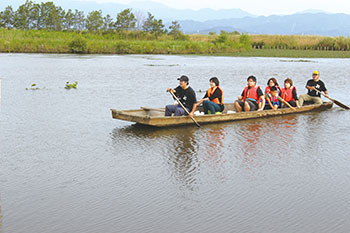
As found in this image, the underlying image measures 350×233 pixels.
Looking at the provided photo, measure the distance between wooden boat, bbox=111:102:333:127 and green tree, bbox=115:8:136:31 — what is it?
55888 millimetres

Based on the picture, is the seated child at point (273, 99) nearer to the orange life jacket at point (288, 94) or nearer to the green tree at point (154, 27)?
the orange life jacket at point (288, 94)

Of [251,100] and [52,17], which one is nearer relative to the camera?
[251,100]

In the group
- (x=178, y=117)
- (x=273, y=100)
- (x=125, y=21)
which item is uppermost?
(x=125, y=21)

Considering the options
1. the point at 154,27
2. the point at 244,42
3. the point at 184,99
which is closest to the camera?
the point at 184,99

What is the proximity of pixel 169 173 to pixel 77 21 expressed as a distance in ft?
238

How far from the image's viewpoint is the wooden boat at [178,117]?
446 inches

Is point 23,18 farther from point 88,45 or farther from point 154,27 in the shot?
point 88,45

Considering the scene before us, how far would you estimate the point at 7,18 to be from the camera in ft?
237

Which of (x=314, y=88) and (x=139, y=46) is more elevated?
(x=139, y=46)

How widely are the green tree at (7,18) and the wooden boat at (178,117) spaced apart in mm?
64952

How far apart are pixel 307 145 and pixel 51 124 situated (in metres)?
6.19

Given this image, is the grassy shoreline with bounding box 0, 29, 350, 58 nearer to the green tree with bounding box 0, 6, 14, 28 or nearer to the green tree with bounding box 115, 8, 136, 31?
the green tree with bounding box 115, 8, 136, 31

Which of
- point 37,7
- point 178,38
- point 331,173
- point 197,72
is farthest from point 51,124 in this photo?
point 37,7

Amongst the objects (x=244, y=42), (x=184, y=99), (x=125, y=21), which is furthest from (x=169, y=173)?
(x=125, y=21)
